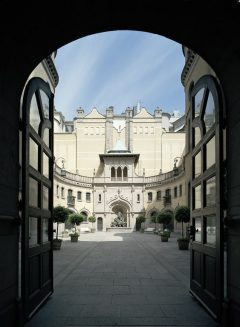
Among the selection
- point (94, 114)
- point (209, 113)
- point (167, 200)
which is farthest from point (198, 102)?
point (94, 114)

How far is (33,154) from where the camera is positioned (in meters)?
7.00

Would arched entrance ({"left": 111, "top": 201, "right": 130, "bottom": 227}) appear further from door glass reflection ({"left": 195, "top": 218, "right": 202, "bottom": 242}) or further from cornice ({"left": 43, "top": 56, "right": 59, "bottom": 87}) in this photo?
door glass reflection ({"left": 195, "top": 218, "right": 202, "bottom": 242})

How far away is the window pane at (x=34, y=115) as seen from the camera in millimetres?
7047

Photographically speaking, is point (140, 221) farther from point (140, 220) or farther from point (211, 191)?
point (211, 191)

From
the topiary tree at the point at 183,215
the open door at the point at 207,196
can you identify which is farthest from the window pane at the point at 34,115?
the topiary tree at the point at 183,215

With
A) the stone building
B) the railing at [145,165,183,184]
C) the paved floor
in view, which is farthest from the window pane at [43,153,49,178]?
the stone building

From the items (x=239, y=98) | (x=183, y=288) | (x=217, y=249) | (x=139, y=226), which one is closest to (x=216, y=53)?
(x=239, y=98)

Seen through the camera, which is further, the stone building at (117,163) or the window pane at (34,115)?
the stone building at (117,163)

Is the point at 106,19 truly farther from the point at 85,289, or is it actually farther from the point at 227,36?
the point at 85,289

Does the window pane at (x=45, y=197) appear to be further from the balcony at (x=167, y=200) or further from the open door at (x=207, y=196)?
the balcony at (x=167, y=200)

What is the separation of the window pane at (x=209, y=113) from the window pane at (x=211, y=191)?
39.6 inches

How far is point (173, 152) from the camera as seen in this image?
216 ft

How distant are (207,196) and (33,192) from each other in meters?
3.16

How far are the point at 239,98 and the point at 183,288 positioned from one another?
5.25 meters
